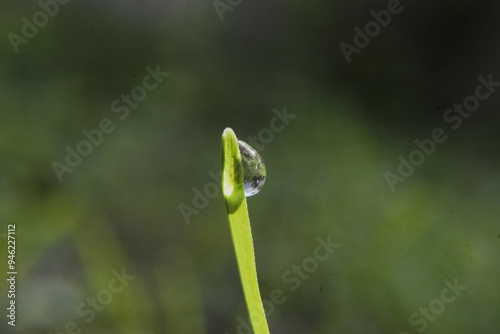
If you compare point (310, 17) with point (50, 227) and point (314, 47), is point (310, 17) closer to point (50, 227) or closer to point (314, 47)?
point (314, 47)

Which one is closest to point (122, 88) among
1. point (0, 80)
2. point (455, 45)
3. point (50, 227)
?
point (0, 80)

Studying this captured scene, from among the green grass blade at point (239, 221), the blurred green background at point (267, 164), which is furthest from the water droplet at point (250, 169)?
the blurred green background at point (267, 164)

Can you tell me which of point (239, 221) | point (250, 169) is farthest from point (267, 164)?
point (239, 221)

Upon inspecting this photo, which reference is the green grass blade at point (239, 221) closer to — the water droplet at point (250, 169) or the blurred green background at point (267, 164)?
the water droplet at point (250, 169)

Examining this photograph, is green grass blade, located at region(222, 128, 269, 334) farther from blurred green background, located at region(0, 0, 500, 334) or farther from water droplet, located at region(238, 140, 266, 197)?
blurred green background, located at region(0, 0, 500, 334)

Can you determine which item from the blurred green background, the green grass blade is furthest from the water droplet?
the blurred green background

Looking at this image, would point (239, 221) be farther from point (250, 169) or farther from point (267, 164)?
point (267, 164)
